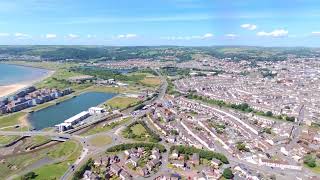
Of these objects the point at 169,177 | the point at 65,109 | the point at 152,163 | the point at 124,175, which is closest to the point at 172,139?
the point at 152,163

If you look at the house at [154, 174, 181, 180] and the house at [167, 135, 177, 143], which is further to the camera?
the house at [167, 135, 177, 143]

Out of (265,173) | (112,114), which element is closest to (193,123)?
(112,114)

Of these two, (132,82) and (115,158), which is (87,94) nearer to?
(132,82)

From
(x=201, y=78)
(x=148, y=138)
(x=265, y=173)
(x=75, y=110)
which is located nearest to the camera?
(x=265, y=173)

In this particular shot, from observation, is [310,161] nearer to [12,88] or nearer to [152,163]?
[152,163]

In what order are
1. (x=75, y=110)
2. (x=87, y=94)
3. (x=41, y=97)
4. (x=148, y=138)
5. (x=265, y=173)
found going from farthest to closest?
1. (x=87, y=94)
2. (x=41, y=97)
3. (x=75, y=110)
4. (x=148, y=138)
5. (x=265, y=173)

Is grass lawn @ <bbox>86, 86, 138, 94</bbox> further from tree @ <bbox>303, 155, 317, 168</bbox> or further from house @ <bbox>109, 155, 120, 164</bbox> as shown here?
tree @ <bbox>303, 155, 317, 168</bbox>

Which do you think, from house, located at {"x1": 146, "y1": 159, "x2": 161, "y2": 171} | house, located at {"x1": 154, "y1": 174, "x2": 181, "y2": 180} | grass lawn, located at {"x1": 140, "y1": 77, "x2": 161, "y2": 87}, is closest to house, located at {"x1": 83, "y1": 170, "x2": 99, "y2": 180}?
house, located at {"x1": 146, "y1": 159, "x2": 161, "y2": 171}
